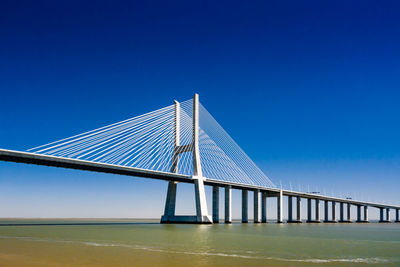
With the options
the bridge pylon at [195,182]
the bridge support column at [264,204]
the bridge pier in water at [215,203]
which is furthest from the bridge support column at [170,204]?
the bridge support column at [264,204]

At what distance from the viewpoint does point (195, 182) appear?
183 ft

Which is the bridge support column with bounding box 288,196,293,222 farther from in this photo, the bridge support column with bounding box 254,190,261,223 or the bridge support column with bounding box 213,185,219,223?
the bridge support column with bounding box 213,185,219,223

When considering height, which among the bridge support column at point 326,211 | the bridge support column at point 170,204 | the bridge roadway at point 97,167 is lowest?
the bridge support column at point 326,211

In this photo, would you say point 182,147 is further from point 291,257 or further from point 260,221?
point 291,257

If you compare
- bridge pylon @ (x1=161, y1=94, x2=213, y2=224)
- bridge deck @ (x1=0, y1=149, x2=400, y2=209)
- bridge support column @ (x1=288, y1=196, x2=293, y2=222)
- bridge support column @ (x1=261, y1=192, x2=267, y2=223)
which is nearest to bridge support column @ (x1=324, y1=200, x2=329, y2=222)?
bridge support column @ (x1=288, y1=196, x2=293, y2=222)

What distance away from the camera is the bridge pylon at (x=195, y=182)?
5536cm

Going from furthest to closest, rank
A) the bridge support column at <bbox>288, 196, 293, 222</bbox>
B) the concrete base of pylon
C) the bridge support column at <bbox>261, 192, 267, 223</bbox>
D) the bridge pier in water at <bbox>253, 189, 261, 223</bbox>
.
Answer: the bridge support column at <bbox>288, 196, 293, 222</bbox> < the bridge support column at <bbox>261, 192, 267, 223</bbox> < the bridge pier in water at <bbox>253, 189, 261, 223</bbox> < the concrete base of pylon

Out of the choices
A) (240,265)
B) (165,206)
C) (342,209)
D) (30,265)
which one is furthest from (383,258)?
(342,209)

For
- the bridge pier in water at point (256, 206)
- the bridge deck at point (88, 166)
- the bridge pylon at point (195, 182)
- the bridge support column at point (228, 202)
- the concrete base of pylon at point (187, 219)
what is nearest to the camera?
the bridge deck at point (88, 166)

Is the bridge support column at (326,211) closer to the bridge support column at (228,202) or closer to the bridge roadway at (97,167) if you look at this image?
the bridge roadway at (97,167)

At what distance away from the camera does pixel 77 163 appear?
41250 millimetres

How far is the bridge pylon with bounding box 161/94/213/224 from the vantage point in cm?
5536

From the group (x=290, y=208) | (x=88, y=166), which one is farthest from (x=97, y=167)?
(x=290, y=208)

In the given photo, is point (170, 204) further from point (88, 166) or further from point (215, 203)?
point (88, 166)
